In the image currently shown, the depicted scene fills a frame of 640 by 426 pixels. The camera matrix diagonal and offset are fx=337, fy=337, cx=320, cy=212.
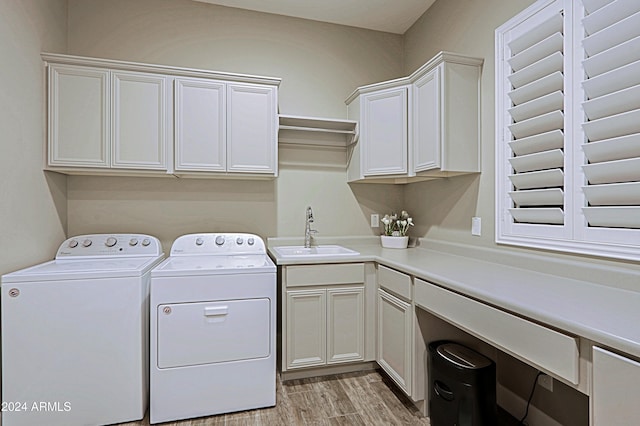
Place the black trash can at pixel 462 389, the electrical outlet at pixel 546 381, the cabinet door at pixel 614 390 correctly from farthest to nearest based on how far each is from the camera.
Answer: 1. the electrical outlet at pixel 546 381
2. the black trash can at pixel 462 389
3. the cabinet door at pixel 614 390

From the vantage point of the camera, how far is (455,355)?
179 cm

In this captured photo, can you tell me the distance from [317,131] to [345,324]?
5.21 ft

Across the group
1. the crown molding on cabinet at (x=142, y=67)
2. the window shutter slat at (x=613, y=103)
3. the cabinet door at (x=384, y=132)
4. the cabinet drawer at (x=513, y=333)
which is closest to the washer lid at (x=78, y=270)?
the crown molding on cabinet at (x=142, y=67)

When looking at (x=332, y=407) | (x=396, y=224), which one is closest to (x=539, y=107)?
(x=396, y=224)

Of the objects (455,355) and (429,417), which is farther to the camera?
(429,417)

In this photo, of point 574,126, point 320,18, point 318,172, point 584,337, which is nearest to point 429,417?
point 584,337

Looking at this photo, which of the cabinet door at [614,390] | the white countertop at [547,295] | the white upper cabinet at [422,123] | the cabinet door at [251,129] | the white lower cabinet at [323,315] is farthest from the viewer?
the cabinet door at [251,129]

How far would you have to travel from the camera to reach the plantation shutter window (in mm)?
1342

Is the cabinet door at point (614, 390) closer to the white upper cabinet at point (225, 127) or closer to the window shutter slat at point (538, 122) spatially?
the window shutter slat at point (538, 122)

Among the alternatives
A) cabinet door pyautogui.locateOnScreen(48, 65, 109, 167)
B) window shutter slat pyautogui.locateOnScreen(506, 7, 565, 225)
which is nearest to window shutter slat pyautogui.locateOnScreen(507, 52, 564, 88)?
window shutter slat pyautogui.locateOnScreen(506, 7, 565, 225)

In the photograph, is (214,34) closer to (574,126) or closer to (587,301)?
(574,126)

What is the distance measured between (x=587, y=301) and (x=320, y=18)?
281 cm

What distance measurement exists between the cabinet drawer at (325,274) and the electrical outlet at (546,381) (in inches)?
44.4

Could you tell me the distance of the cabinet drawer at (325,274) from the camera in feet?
7.42
